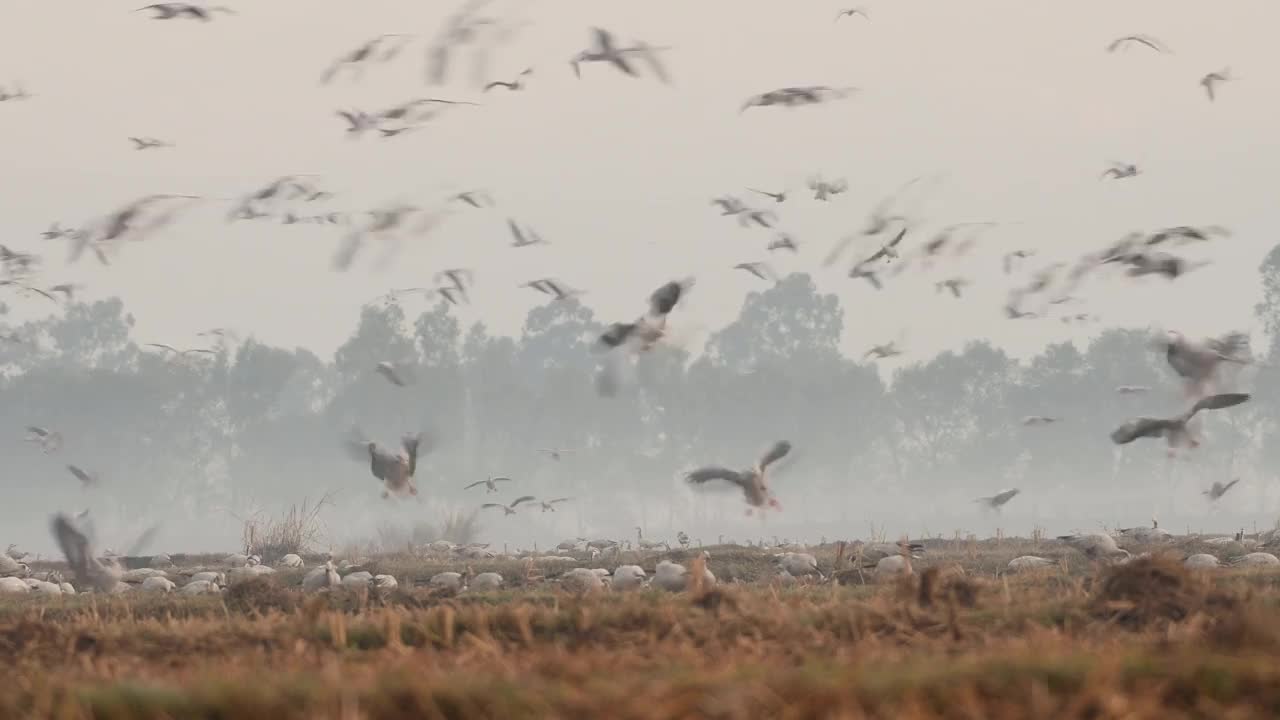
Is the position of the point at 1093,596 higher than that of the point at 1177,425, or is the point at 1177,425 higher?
the point at 1177,425

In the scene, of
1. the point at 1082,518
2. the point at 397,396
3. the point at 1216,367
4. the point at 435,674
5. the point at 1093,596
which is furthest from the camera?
the point at 1082,518

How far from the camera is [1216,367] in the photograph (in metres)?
19.1

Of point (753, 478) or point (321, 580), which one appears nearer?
point (753, 478)

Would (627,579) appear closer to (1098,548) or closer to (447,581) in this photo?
(447,581)

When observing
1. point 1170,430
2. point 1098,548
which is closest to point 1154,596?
point 1170,430

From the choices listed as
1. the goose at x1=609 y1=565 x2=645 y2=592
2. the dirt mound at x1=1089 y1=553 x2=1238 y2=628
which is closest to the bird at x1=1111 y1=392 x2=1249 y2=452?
the goose at x1=609 y1=565 x2=645 y2=592

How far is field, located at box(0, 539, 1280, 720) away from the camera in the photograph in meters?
7.04

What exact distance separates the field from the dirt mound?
20 millimetres

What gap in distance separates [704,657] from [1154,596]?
4.38m

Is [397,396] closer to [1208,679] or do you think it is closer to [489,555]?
[489,555]

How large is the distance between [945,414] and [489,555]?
9363cm

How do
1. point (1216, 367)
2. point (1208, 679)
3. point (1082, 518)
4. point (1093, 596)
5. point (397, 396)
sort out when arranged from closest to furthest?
point (1208, 679) < point (1093, 596) < point (1216, 367) < point (397, 396) < point (1082, 518)

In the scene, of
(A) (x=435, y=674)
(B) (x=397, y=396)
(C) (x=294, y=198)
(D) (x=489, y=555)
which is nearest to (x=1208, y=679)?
(A) (x=435, y=674)

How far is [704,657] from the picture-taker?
9.30 metres
